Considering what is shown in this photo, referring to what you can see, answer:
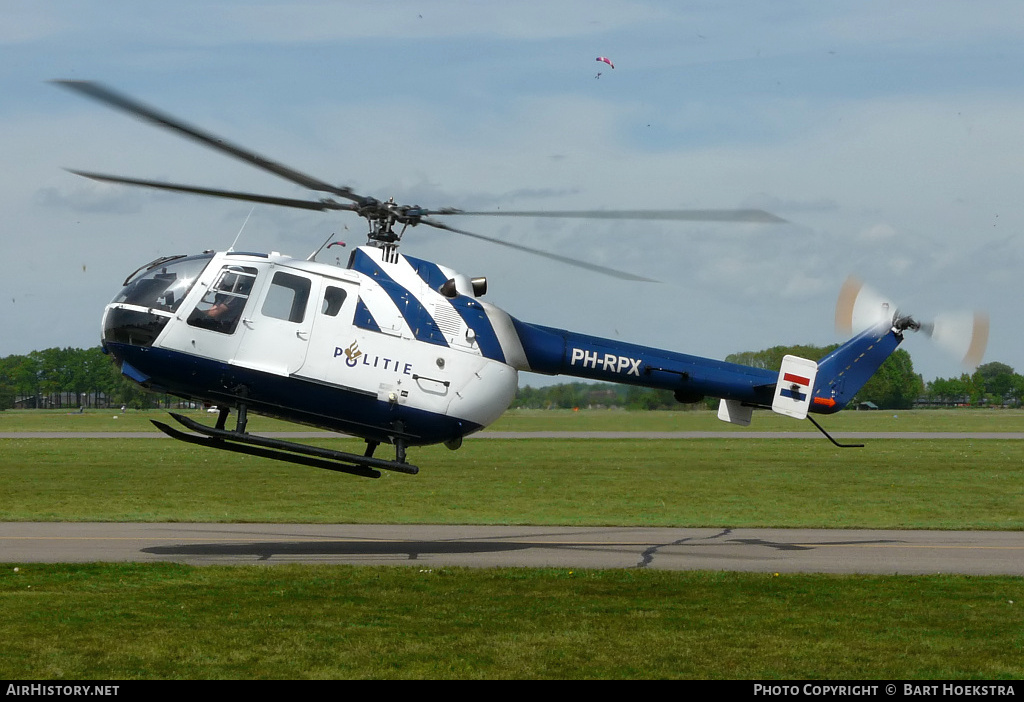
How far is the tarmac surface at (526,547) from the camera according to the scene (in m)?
17.5

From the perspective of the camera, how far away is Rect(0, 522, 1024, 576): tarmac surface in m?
17.5

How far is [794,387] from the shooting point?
19578mm

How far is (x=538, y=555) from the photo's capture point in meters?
18.5

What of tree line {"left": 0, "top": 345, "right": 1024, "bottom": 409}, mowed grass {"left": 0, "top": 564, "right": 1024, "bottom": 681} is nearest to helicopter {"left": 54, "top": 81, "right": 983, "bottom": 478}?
mowed grass {"left": 0, "top": 564, "right": 1024, "bottom": 681}

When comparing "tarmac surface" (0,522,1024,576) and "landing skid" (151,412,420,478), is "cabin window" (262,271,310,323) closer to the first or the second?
"landing skid" (151,412,420,478)

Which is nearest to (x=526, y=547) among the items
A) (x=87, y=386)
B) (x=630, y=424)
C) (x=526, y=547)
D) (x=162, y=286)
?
(x=526, y=547)

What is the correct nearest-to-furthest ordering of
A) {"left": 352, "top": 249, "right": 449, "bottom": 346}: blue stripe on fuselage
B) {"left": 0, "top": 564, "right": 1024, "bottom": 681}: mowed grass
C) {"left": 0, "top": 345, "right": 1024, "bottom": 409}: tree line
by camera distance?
{"left": 0, "top": 564, "right": 1024, "bottom": 681}: mowed grass → {"left": 352, "top": 249, "right": 449, "bottom": 346}: blue stripe on fuselage → {"left": 0, "top": 345, "right": 1024, "bottom": 409}: tree line

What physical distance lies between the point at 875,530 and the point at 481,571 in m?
10.3

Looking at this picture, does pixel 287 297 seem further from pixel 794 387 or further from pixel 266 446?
pixel 794 387

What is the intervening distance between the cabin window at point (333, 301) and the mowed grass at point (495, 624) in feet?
13.0

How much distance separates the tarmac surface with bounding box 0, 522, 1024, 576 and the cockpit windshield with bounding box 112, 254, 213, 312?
4229 millimetres

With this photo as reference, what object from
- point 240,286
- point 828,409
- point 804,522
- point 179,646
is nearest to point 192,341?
point 240,286

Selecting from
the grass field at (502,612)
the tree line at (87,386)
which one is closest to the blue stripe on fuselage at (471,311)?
the grass field at (502,612)

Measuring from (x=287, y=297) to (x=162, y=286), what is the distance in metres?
1.86
